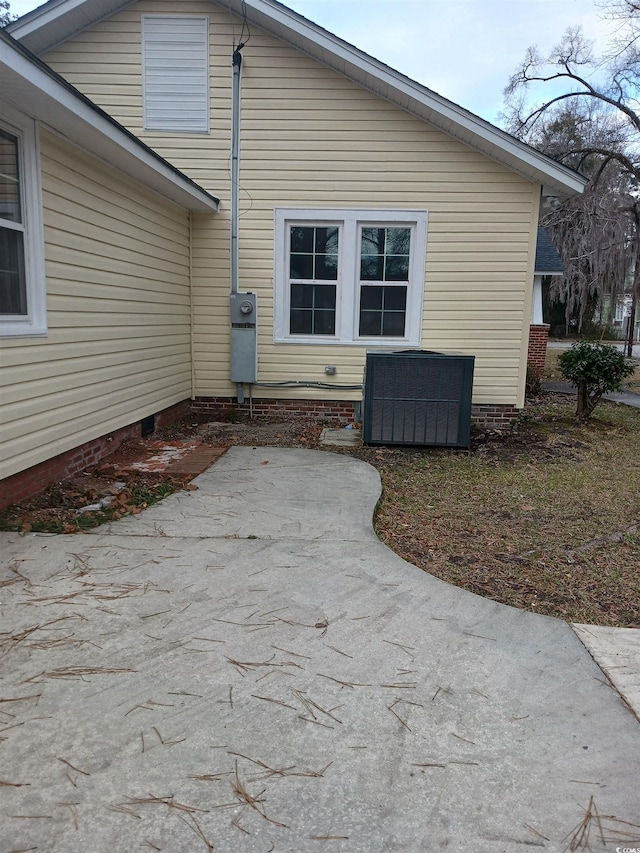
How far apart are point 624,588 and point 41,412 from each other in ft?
13.8

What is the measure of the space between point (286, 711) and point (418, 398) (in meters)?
5.06

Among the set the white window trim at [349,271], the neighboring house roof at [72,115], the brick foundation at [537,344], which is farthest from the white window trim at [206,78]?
the brick foundation at [537,344]

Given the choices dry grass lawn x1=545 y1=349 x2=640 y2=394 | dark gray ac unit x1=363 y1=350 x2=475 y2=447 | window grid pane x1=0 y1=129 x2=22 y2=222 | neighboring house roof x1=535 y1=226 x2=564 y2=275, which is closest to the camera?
window grid pane x1=0 y1=129 x2=22 y2=222

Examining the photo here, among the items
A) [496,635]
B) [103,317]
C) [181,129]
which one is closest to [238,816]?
[496,635]

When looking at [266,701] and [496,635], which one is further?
[496,635]

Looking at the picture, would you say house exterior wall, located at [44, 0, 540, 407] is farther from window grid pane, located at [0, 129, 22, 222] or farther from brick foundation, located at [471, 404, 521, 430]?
window grid pane, located at [0, 129, 22, 222]

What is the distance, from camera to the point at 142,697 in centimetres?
221

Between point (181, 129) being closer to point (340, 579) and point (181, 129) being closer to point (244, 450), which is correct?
point (244, 450)

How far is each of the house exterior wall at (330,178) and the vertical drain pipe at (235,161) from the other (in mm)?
80

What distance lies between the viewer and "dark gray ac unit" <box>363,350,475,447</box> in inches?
267

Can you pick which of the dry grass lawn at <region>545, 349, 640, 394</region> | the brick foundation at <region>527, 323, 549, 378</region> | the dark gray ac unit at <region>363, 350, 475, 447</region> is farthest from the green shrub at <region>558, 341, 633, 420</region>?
the brick foundation at <region>527, 323, 549, 378</region>

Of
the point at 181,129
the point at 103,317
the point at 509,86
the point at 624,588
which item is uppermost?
the point at 509,86

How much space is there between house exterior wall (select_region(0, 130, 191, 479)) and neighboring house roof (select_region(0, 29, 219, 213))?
146 mm

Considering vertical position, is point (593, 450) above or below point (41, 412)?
below
